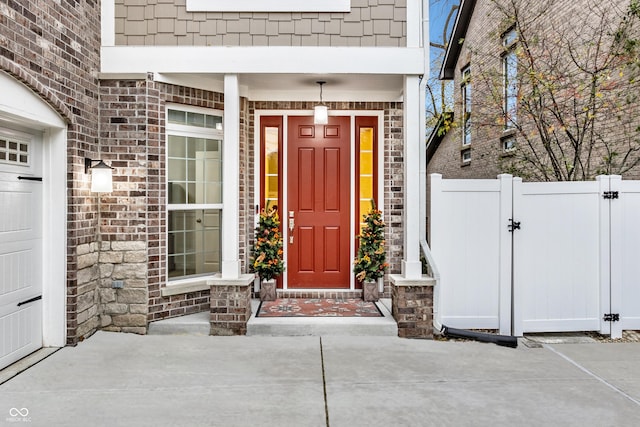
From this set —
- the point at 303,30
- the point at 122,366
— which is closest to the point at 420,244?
the point at 303,30

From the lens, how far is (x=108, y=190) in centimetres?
479

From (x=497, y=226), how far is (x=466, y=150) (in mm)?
5659

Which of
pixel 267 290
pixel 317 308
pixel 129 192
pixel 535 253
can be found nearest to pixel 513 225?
pixel 535 253

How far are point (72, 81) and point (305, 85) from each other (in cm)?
246

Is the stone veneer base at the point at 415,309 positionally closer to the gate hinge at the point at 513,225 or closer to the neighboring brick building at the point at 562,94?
the gate hinge at the point at 513,225

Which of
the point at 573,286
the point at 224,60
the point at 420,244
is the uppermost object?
the point at 224,60

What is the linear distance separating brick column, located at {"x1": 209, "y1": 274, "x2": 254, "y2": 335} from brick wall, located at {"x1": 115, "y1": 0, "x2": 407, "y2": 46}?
2.49 metres

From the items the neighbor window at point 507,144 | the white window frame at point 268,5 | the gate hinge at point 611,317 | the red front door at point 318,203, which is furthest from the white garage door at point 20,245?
the neighbor window at point 507,144

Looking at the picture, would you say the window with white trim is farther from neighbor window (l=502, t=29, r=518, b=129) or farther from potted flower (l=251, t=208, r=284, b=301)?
neighbor window (l=502, t=29, r=518, b=129)

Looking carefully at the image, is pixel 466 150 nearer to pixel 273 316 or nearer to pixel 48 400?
pixel 273 316

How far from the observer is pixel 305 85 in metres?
5.82

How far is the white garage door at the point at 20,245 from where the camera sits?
398cm

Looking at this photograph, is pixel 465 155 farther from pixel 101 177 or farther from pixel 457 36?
pixel 101 177

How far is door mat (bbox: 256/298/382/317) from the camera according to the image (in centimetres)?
537
